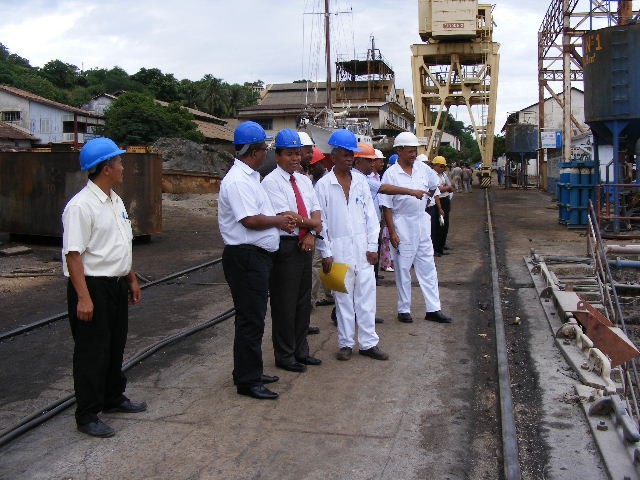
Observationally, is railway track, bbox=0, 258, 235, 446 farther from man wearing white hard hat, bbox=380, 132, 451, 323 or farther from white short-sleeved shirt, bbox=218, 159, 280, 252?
man wearing white hard hat, bbox=380, 132, 451, 323

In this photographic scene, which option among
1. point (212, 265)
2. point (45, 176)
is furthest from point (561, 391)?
point (45, 176)

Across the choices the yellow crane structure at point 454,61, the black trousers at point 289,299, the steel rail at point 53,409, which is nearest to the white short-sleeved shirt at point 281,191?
the black trousers at point 289,299

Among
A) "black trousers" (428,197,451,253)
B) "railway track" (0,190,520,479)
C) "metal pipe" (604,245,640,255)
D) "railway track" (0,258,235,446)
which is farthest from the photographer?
"black trousers" (428,197,451,253)

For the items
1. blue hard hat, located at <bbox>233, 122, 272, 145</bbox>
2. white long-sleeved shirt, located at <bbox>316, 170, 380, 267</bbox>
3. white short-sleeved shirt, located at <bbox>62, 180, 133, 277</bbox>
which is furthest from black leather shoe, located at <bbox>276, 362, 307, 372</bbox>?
blue hard hat, located at <bbox>233, 122, 272, 145</bbox>

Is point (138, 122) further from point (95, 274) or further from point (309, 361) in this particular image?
point (95, 274)

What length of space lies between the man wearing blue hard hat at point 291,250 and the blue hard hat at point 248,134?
0.44 meters

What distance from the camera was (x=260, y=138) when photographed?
17.8 feet

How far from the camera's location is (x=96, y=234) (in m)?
4.58

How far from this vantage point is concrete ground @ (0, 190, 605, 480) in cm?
420

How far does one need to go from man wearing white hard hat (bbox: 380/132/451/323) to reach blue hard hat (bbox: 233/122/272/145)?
2710mm

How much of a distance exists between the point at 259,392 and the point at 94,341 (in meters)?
1.36

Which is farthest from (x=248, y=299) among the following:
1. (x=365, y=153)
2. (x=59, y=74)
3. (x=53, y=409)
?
(x=59, y=74)

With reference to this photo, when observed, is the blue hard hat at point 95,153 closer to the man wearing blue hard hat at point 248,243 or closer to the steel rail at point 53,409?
the man wearing blue hard hat at point 248,243

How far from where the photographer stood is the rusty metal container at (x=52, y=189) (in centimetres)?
1428
